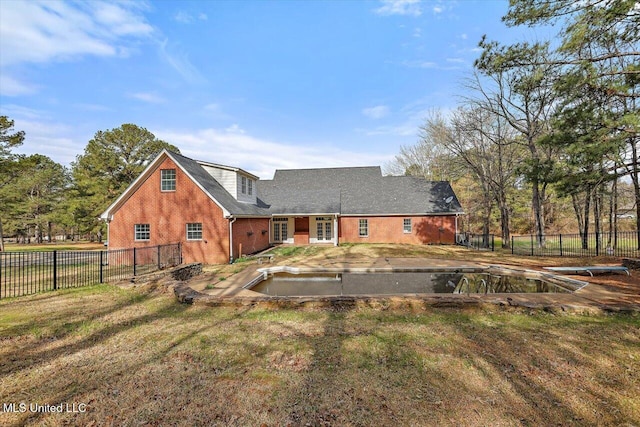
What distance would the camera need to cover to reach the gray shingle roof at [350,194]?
2341cm

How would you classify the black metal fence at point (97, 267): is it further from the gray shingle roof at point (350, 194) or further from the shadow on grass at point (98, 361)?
the gray shingle roof at point (350, 194)

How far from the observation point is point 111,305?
7.57 metres

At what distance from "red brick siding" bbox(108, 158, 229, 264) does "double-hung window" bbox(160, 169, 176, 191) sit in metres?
0.21

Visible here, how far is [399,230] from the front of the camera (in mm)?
23766

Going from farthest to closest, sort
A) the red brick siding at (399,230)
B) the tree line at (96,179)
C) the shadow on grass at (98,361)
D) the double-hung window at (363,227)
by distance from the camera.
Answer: the tree line at (96,179) → the double-hung window at (363,227) → the red brick siding at (399,230) → the shadow on grass at (98,361)

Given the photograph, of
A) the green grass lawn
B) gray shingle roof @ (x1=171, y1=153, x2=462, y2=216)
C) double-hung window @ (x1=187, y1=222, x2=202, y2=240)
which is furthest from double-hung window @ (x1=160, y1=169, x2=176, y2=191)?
the green grass lawn

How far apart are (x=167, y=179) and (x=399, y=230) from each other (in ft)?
57.5

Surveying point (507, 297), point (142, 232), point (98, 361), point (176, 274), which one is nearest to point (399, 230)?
point (507, 297)

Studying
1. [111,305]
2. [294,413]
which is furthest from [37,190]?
[294,413]

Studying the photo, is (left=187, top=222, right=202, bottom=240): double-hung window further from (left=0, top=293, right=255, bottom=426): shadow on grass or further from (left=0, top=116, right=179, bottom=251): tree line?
(left=0, top=116, right=179, bottom=251): tree line

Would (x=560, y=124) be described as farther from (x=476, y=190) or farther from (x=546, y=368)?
(x=476, y=190)

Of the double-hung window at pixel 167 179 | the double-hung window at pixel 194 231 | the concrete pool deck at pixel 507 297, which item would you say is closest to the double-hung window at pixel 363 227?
the double-hung window at pixel 194 231

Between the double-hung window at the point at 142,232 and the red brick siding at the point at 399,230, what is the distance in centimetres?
1425

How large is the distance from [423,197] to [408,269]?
1373cm
